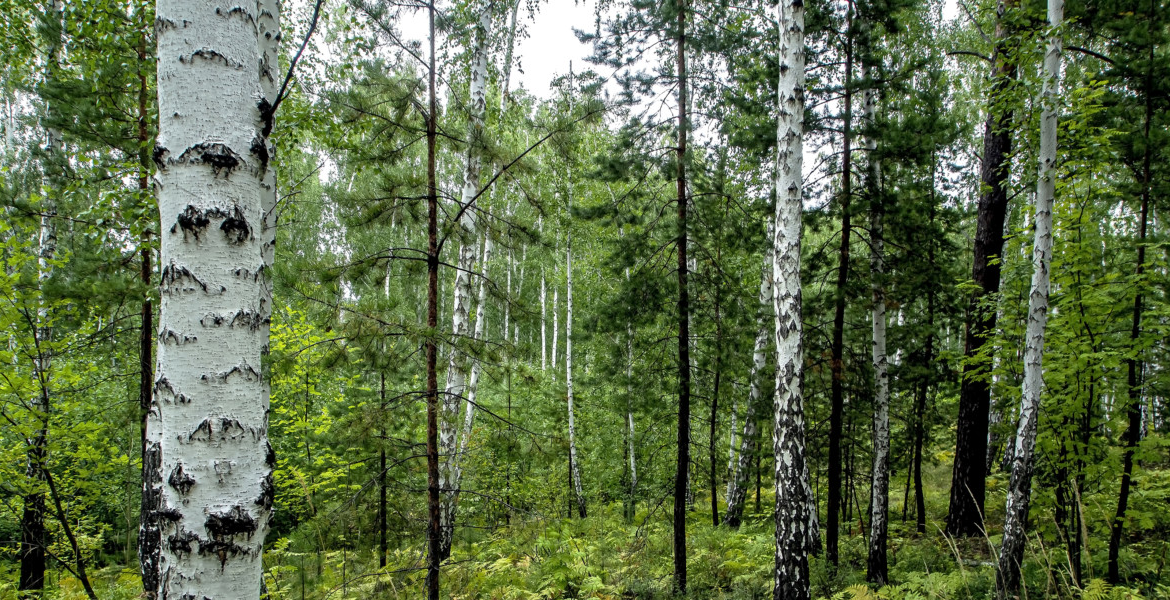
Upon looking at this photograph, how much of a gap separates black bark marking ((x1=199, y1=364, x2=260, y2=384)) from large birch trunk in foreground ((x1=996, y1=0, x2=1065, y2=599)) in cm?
590

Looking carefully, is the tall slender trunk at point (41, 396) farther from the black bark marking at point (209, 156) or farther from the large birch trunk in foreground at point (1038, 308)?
the large birch trunk in foreground at point (1038, 308)

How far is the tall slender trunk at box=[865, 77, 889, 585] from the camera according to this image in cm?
653

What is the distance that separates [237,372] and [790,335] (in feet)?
16.0

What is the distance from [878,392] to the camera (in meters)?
7.00


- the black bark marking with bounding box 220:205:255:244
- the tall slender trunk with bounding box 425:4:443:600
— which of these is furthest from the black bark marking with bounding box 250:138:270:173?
the tall slender trunk with bounding box 425:4:443:600

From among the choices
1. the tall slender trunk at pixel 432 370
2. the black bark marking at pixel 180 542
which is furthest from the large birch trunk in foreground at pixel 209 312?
the tall slender trunk at pixel 432 370

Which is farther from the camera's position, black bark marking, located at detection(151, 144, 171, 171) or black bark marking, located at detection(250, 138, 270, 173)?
black bark marking, located at detection(250, 138, 270, 173)

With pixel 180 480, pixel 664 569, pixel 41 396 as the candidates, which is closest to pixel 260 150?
pixel 180 480

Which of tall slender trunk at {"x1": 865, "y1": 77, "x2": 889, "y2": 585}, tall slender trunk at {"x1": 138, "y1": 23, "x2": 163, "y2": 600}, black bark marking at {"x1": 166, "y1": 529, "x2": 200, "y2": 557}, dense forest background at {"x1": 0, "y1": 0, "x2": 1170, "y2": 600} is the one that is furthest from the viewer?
tall slender trunk at {"x1": 865, "y1": 77, "x2": 889, "y2": 585}

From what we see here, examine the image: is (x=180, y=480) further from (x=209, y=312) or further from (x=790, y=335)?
(x=790, y=335)

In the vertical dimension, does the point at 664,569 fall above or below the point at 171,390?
below

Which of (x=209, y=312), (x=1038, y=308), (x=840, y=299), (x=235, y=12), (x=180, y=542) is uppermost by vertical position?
(x=235, y=12)

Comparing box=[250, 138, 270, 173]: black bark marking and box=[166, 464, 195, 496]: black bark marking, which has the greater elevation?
box=[250, 138, 270, 173]: black bark marking

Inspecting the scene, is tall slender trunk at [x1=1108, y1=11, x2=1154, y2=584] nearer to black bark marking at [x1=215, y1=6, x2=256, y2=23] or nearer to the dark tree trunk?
the dark tree trunk
